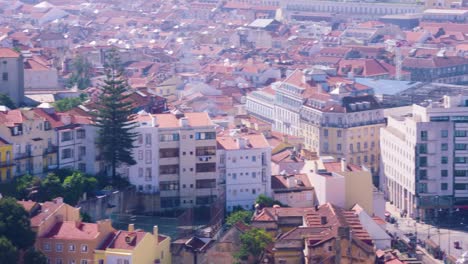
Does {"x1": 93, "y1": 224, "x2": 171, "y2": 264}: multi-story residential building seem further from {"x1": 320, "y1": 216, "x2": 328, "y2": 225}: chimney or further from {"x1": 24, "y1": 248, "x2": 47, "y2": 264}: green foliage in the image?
{"x1": 320, "y1": 216, "x2": 328, "y2": 225}: chimney

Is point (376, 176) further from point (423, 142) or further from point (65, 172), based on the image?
point (65, 172)

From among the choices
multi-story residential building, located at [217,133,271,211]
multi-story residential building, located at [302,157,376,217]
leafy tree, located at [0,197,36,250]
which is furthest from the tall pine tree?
leafy tree, located at [0,197,36,250]

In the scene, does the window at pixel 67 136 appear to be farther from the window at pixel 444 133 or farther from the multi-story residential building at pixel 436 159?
the window at pixel 444 133

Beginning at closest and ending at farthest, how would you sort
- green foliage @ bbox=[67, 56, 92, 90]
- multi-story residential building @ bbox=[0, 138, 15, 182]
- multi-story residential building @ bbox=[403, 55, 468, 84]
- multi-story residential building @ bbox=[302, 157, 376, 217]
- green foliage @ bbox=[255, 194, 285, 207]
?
multi-story residential building @ bbox=[0, 138, 15, 182], green foliage @ bbox=[255, 194, 285, 207], multi-story residential building @ bbox=[302, 157, 376, 217], green foliage @ bbox=[67, 56, 92, 90], multi-story residential building @ bbox=[403, 55, 468, 84]

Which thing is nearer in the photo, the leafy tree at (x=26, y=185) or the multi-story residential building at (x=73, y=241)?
the multi-story residential building at (x=73, y=241)

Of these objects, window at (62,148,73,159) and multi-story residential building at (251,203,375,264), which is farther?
window at (62,148,73,159)

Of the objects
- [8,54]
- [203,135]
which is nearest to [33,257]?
[203,135]

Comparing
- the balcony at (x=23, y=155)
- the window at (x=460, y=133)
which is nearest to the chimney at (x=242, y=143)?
the balcony at (x=23, y=155)
